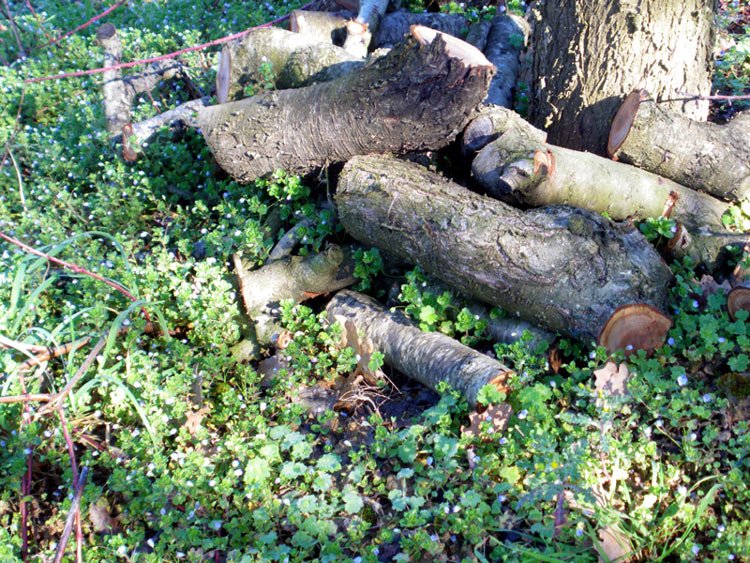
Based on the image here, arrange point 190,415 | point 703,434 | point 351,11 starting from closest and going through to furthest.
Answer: point 703,434 → point 190,415 → point 351,11

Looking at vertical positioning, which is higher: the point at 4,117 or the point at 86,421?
the point at 4,117

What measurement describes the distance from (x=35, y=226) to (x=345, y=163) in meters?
2.39

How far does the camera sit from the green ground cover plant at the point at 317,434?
2.54 m

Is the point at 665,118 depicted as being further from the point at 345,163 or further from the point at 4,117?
the point at 4,117

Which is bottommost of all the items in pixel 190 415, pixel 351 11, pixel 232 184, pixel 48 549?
pixel 48 549

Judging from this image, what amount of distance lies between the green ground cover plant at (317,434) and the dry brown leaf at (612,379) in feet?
0.13

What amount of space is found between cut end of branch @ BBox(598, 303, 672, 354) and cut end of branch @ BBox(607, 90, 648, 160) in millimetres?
1213

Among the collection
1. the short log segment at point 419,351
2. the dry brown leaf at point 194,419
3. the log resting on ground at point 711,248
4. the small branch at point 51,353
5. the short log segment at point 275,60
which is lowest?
the dry brown leaf at point 194,419

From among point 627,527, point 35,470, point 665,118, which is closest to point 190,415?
point 35,470

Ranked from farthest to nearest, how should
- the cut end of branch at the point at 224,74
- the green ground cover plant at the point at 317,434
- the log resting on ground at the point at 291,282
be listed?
the cut end of branch at the point at 224,74
the log resting on ground at the point at 291,282
the green ground cover plant at the point at 317,434

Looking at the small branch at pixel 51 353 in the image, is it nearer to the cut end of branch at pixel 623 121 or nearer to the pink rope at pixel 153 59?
the pink rope at pixel 153 59

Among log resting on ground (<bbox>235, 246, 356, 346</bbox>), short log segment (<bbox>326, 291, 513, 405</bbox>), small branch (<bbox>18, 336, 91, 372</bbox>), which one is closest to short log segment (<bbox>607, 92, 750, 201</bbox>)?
Result: short log segment (<bbox>326, 291, 513, 405</bbox>)

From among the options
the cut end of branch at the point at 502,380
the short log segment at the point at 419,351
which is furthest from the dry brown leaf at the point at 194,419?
the cut end of branch at the point at 502,380

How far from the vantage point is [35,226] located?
4441 mm
